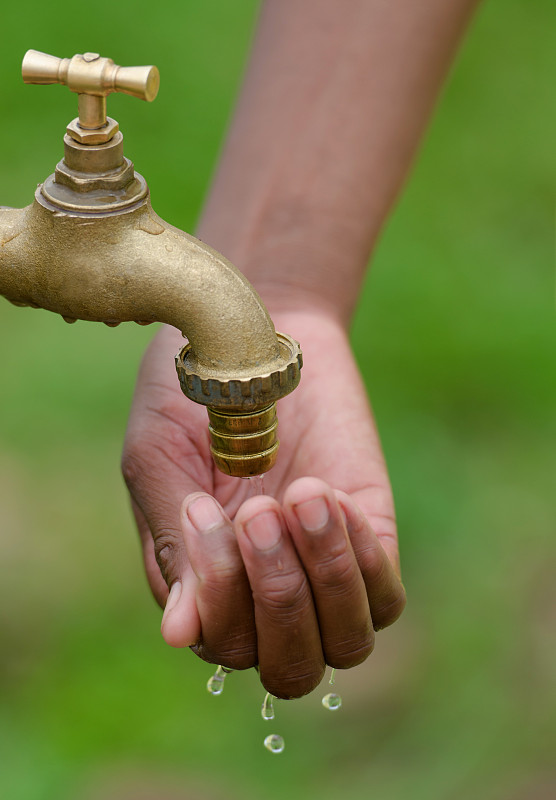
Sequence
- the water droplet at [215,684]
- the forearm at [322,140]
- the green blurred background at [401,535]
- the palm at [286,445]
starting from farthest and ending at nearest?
the green blurred background at [401,535]
the forearm at [322,140]
the water droplet at [215,684]
the palm at [286,445]

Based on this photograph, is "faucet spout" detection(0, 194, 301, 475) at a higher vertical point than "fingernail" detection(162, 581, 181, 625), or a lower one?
higher

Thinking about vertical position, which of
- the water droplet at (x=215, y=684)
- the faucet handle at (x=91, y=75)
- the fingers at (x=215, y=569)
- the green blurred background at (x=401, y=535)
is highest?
the faucet handle at (x=91, y=75)

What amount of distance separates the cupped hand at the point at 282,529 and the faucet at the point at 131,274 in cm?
10

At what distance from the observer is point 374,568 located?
104cm

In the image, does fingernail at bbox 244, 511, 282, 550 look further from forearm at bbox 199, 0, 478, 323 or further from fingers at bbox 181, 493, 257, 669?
forearm at bbox 199, 0, 478, 323

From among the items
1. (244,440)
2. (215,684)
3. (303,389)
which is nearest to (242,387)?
(244,440)

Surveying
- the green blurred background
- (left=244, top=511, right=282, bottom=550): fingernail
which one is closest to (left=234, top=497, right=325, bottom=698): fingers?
(left=244, top=511, right=282, bottom=550): fingernail

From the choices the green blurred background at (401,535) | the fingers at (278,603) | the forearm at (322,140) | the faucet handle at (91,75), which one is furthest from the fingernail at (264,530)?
the green blurred background at (401,535)

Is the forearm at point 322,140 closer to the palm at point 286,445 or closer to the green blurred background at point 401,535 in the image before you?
the palm at point 286,445

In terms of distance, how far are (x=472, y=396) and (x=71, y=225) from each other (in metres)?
1.65

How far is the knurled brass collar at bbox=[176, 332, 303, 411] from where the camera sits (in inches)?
36.4

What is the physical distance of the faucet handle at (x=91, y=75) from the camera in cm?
85

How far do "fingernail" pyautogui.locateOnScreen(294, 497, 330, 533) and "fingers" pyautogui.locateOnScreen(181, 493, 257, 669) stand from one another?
83 mm

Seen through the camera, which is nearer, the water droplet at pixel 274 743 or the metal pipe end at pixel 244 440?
the metal pipe end at pixel 244 440
